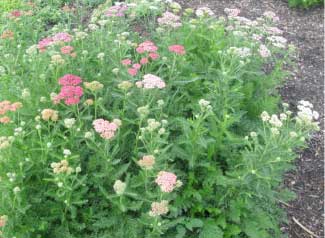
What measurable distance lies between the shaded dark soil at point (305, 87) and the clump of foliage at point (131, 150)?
46cm

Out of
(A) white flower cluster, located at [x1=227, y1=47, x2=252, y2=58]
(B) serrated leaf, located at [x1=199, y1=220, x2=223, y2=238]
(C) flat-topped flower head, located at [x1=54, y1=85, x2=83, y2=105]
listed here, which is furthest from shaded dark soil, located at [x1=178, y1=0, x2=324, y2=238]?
(C) flat-topped flower head, located at [x1=54, y1=85, x2=83, y2=105]

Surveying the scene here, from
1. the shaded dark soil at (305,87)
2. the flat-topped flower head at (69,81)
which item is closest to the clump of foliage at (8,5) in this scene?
the shaded dark soil at (305,87)

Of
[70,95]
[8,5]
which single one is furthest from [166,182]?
[8,5]

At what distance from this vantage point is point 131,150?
3.52 meters

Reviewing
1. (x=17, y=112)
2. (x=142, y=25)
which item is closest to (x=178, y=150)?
(x=17, y=112)

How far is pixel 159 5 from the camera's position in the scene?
5281 mm

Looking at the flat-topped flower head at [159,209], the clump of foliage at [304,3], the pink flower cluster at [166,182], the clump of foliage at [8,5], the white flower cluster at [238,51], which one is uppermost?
the white flower cluster at [238,51]

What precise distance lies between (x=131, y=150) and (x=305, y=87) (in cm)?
309

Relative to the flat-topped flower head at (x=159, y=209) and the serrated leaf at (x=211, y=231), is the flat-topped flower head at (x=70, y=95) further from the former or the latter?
the serrated leaf at (x=211, y=231)

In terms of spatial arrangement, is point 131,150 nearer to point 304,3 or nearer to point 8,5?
point 8,5

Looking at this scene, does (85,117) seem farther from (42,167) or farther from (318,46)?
(318,46)

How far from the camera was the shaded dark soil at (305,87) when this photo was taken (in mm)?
4184

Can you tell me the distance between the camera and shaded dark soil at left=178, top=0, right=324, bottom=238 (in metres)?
4.18

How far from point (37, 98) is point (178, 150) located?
1.22 m
